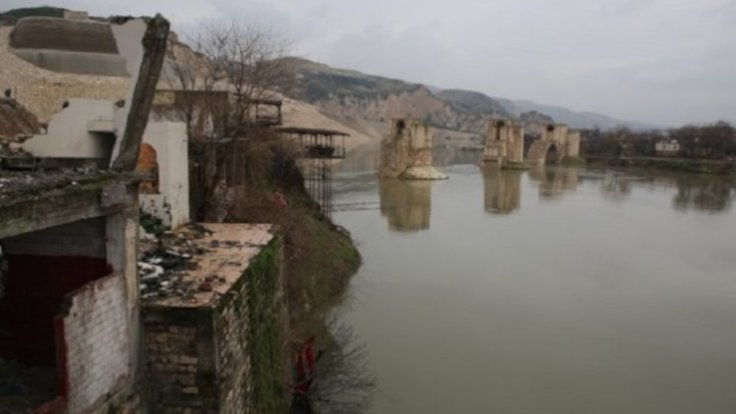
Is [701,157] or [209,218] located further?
[701,157]

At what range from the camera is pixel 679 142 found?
71.2 metres

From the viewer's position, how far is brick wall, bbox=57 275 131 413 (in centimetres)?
462

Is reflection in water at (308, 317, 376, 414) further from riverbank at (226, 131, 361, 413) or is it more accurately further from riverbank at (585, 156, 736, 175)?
riverbank at (585, 156, 736, 175)

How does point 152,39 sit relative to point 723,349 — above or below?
above

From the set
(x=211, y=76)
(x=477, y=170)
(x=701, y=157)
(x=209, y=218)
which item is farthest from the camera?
(x=701, y=157)

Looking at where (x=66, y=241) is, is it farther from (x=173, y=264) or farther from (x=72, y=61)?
(x=72, y=61)

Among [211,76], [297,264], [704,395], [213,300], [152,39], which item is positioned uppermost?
[211,76]

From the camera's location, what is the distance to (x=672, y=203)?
3788cm

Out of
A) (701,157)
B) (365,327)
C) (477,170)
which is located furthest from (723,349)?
(701,157)

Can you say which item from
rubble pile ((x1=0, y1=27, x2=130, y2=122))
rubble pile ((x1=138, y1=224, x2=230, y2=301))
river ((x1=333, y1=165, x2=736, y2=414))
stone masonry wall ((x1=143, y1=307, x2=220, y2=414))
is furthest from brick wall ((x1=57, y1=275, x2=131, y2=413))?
rubble pile ((x1=0, y1=27, x2=130, y2=122))

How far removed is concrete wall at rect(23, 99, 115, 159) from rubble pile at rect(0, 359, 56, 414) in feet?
6.74

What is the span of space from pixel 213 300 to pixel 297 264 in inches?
307

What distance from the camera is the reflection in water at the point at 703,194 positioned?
36.8 metres

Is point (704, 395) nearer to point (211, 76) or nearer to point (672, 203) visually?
point (211, 76)
